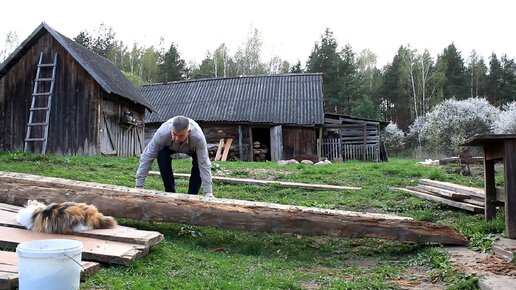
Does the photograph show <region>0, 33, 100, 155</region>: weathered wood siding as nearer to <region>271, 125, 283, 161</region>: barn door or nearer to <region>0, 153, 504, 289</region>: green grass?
<region>0, 153, 504, 289</region>: green grass

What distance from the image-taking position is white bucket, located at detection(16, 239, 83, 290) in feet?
8.36

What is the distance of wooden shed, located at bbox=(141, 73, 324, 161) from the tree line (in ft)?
50.0

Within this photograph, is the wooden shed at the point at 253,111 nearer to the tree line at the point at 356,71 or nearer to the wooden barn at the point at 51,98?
the wooden barn at the point at 51,98

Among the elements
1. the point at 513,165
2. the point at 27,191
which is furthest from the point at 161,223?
the point at 513,165

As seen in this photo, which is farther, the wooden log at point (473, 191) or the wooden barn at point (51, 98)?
the wooden barn at point (51, 98)

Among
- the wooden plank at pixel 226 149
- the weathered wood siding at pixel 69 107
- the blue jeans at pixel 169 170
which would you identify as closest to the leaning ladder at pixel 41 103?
the weathered wood siding at pixel 69 107

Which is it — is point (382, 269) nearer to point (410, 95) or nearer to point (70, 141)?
point (70, 141)

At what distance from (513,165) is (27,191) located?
225 inches

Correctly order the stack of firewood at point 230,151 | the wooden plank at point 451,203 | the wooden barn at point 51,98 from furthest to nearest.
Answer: the stack of firewood at point 230,151 < the wooden barn at point 51,98 < the wooden plank at point 451,203

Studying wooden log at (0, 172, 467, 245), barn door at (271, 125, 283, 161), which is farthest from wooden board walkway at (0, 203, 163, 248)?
barn door at (271, 125, 283, 161)

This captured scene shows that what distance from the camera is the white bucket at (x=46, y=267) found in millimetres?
2547

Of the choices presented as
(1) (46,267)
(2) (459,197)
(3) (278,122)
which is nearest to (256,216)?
(1) (46,267)

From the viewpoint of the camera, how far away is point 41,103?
14680mm

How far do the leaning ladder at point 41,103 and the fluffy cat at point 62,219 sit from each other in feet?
36.4
